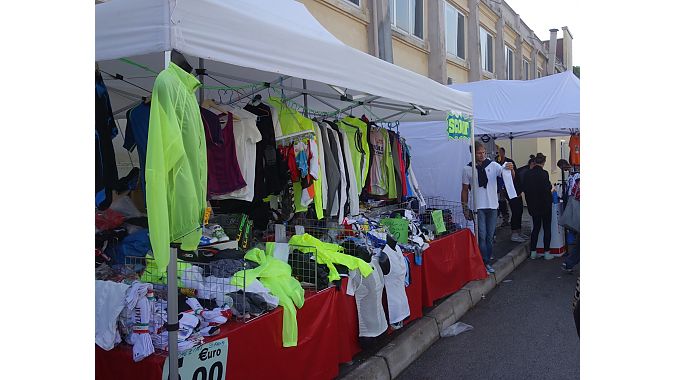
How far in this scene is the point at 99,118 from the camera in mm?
3133

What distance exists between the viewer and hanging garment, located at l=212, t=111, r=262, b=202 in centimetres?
→ 434

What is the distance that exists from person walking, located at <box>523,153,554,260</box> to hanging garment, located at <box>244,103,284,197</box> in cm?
592

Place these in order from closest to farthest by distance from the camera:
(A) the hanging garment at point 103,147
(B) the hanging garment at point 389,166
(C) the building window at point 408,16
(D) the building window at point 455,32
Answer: (A) the hanging garment at point 103,147 < (B) the hanging garment at point 389,166 < (C) the building window at point 408,16 < (D) the building window at point 455,32

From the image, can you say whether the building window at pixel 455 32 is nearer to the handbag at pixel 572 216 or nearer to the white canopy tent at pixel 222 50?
the handbag at pixel 572 216

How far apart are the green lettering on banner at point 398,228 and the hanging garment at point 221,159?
225 centimetres

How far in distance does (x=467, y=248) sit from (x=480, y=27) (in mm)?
13531

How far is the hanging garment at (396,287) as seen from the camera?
16.0ft

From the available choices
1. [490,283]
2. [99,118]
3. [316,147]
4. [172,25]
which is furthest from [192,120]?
[490,283]

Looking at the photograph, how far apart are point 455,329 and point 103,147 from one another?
4.09 m


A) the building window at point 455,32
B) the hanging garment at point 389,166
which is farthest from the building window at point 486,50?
the hanging garment at point 389,166

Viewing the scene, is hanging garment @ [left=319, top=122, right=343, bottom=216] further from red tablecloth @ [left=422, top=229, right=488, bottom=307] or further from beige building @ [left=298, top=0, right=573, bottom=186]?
A: beige building @ [left=298, top=0, right=573, bottom=186]

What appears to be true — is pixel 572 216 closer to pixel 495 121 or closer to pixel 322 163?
pixel 495 121

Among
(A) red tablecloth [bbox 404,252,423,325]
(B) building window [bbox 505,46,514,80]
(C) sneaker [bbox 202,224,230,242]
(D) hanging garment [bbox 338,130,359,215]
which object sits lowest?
(A) red tablecloth [bbox 404,252,423,325]

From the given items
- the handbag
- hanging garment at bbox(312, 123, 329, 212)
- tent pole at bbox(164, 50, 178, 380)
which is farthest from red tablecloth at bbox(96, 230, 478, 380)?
the handbag
